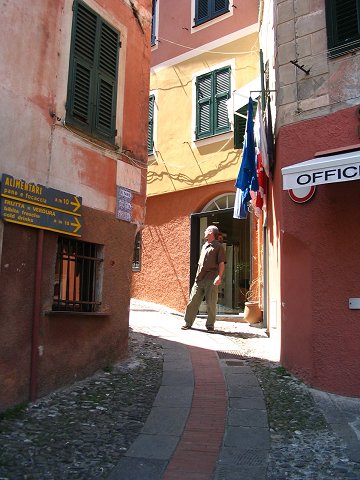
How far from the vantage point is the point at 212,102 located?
11.8 meters

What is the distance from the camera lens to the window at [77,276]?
5.78 metres

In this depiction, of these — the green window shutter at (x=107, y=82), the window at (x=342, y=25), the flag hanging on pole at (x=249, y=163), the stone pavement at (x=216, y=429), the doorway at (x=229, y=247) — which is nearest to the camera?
the stone pavement at (x=216, y=429)

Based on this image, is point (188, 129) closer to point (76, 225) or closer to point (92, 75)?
point (92, 75)

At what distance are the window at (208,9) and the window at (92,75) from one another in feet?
19.3

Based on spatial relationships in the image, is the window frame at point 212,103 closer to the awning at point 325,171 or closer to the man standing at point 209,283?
the man standing at point 209,283

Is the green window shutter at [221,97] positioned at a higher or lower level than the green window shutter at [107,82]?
higher

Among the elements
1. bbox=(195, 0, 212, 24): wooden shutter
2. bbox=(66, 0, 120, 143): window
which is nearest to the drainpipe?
bbox=(66, 0, 120, 143): window

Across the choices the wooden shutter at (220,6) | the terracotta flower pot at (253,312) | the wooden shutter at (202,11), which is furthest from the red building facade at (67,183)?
the wooden shutter at (202,11)

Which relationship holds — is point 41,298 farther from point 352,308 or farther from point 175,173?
point 175,173

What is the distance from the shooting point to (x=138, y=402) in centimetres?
517

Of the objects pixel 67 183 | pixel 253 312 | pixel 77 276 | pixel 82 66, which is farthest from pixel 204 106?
pixel 77 276

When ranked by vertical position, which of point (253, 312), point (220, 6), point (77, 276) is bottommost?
point (253, 312)

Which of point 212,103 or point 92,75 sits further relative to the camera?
point 212,103

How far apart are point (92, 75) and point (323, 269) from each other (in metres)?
3.68
